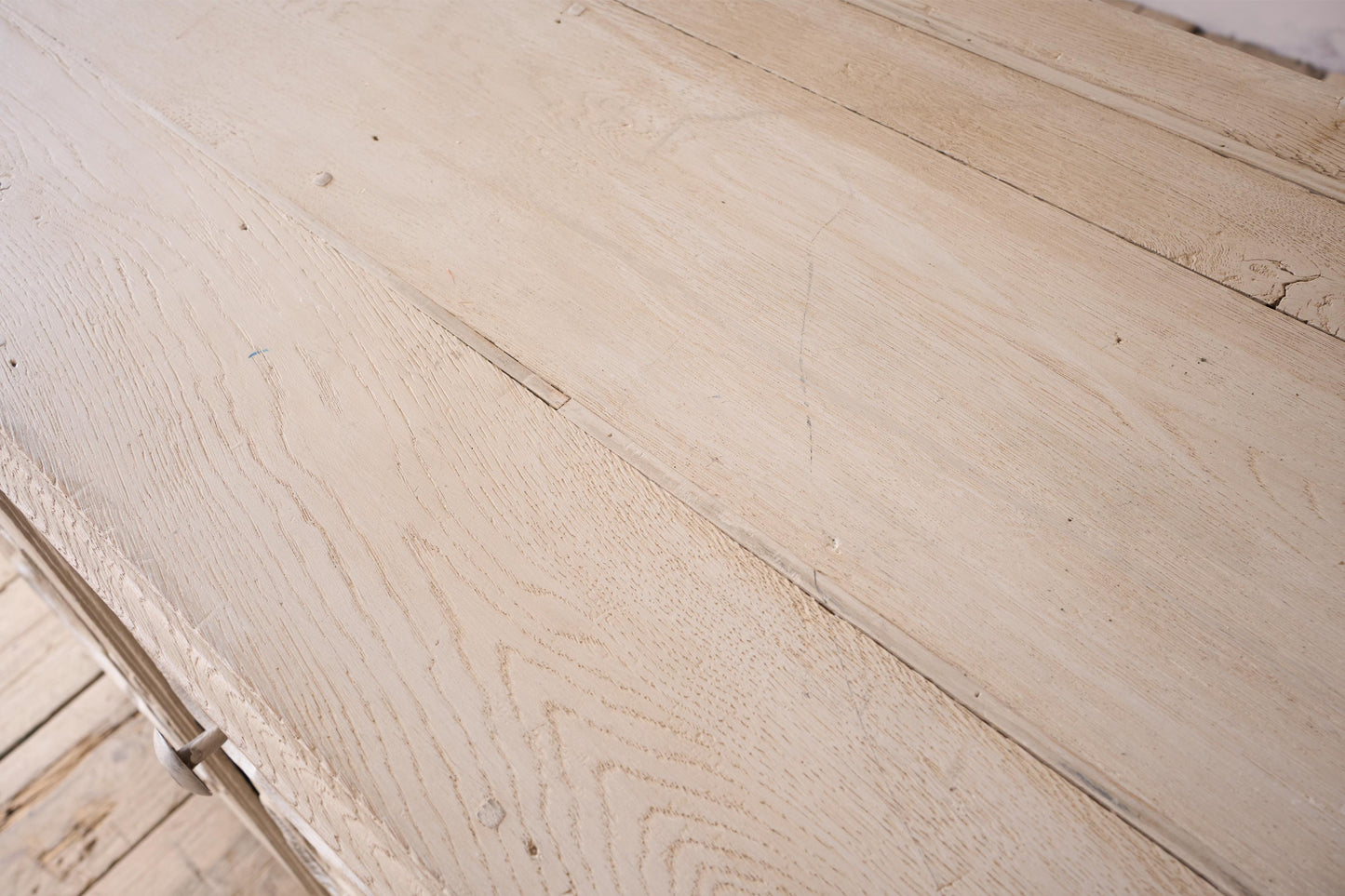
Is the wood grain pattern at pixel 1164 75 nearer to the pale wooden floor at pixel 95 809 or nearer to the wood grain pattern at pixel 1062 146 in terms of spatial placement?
the wood grain pattern at pixel 1062 146

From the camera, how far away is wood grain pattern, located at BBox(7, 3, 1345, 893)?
46 centimetres

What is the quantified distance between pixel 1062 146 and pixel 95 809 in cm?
153

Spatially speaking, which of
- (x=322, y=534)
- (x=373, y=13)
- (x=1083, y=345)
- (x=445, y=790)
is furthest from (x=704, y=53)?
(x=445, y=790)

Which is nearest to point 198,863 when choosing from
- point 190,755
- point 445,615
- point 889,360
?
point 190,755

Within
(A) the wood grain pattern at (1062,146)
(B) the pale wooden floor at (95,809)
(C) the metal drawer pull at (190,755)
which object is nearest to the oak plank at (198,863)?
(B) the pale wooden floor at (95,809)

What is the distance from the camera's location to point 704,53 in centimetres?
76

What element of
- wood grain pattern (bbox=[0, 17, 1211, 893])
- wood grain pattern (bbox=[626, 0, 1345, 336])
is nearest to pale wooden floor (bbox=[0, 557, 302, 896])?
wood grain pattern (bbox=[0, 17, 1211, 893])

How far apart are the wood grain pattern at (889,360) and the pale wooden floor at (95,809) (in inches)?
42.3

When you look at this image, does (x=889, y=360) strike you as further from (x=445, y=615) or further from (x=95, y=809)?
(x=95, y=809)

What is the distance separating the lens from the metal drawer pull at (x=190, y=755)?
0.54m

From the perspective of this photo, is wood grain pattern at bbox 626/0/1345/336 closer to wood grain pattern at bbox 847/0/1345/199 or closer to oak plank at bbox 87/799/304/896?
wood grain pattern at bbox 847/0/1345/199

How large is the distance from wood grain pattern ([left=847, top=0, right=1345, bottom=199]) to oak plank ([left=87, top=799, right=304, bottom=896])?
136cm

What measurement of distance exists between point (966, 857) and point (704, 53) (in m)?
0.62

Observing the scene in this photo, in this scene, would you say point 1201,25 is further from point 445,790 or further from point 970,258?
point 445,790
